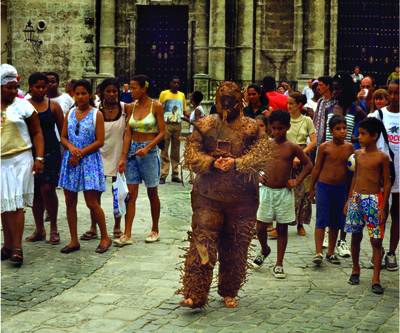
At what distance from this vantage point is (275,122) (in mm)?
6203

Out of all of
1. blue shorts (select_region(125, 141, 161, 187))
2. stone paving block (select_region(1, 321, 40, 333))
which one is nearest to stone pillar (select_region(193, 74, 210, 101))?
blue shorts (select_region(125, 141, 161, 187))

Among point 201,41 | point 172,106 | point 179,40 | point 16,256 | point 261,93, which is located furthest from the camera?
point 179,40

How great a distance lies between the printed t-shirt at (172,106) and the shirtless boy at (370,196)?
729cm

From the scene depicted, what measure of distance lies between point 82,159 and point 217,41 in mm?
15015

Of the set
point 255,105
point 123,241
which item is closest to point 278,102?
point 255,105

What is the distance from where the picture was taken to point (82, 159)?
6.80m

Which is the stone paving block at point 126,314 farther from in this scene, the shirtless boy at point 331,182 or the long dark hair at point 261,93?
the long dark hair at point 261,93

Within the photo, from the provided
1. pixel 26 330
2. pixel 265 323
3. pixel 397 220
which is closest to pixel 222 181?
pixel 265 323

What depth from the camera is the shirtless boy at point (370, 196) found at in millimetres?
5695

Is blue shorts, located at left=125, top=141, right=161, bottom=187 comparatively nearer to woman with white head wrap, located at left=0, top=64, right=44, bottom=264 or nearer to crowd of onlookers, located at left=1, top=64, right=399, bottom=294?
crowd of onlookers, located at left=1, top=64, right=399, bottom=294

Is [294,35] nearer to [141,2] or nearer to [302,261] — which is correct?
[141,2]

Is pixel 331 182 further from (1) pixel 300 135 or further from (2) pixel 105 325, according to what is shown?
(2) pixel 105 325

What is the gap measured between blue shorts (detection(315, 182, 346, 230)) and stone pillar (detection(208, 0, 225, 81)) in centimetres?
1503

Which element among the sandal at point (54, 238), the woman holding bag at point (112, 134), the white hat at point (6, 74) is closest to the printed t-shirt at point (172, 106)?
the woman holding bag at point (112, 134)
